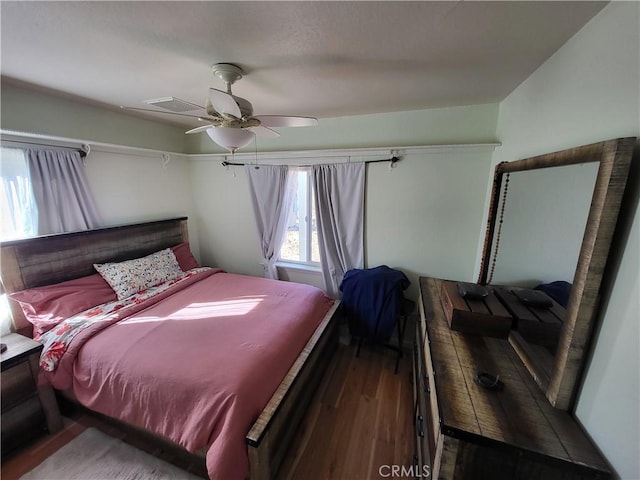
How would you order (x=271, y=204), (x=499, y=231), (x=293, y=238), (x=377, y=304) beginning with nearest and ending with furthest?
(x=499, y=231)
(x=377, y=304)
(x=271, y=204)
(x=293, y=238)

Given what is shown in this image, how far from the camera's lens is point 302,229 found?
298 centimetres

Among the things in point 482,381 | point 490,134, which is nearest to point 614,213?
point 482,381

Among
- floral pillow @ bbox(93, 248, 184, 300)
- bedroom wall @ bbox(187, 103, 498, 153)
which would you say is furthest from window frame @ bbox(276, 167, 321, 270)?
floral pillow @ bbox(93, 248, 184, 300)

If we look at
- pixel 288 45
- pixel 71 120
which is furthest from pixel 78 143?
pixel 288 45

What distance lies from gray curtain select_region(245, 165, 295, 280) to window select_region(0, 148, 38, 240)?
178 cm

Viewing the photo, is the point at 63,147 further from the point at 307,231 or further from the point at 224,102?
the point at 307,231

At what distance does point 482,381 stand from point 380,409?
3.94 feet

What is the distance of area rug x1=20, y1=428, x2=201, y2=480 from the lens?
1435mm

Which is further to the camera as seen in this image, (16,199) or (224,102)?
(16,199)

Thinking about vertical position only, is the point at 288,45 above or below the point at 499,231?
above

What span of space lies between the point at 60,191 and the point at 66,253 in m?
0.52

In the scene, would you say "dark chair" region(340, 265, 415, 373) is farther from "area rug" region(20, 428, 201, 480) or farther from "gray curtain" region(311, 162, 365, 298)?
"area rug" region(20, 428, 201, 480)

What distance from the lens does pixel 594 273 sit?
77cm

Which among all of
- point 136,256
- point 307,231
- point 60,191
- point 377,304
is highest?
point 60,191
